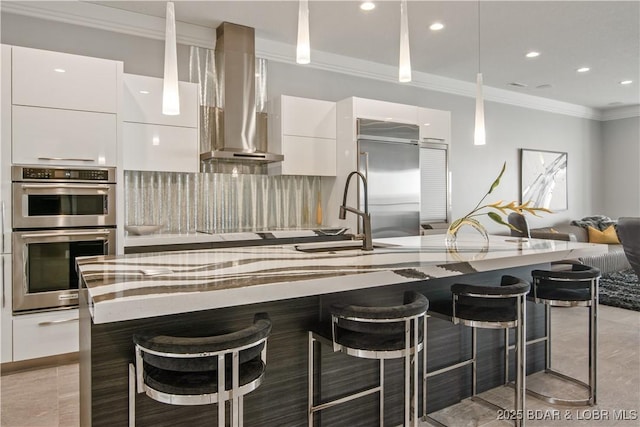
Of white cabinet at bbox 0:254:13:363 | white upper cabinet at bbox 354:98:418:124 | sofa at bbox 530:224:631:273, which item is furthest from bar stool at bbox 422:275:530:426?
sofa at bbox 530:224:631:273

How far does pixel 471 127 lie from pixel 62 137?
17.0 feet

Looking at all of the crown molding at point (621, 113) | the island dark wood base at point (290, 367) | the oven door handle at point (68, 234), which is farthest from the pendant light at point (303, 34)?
the crown molding at point (621, 113)

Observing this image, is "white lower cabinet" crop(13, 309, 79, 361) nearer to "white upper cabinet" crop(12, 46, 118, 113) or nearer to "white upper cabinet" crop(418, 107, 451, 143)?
"white upper cabinet" crop(12, 46, 118, 113)

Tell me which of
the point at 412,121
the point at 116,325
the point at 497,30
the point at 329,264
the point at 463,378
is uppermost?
the point at 497,30

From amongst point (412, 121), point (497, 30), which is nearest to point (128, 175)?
point (412, 121)

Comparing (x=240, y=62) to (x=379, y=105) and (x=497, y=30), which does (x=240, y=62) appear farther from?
(x=497, y=30)

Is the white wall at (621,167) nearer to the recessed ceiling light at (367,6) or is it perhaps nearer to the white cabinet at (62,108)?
the recessed ceiling light at (367,6)

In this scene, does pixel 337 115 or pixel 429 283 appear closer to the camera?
pixel 429 283

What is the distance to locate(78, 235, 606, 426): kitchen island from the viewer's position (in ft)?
4.69

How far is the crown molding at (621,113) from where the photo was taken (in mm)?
7754

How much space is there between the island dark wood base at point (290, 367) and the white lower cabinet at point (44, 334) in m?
1.37

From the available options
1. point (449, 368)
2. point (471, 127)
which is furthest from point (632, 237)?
point (471, 127)

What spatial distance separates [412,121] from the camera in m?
4.78

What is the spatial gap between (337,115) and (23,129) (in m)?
2.78
